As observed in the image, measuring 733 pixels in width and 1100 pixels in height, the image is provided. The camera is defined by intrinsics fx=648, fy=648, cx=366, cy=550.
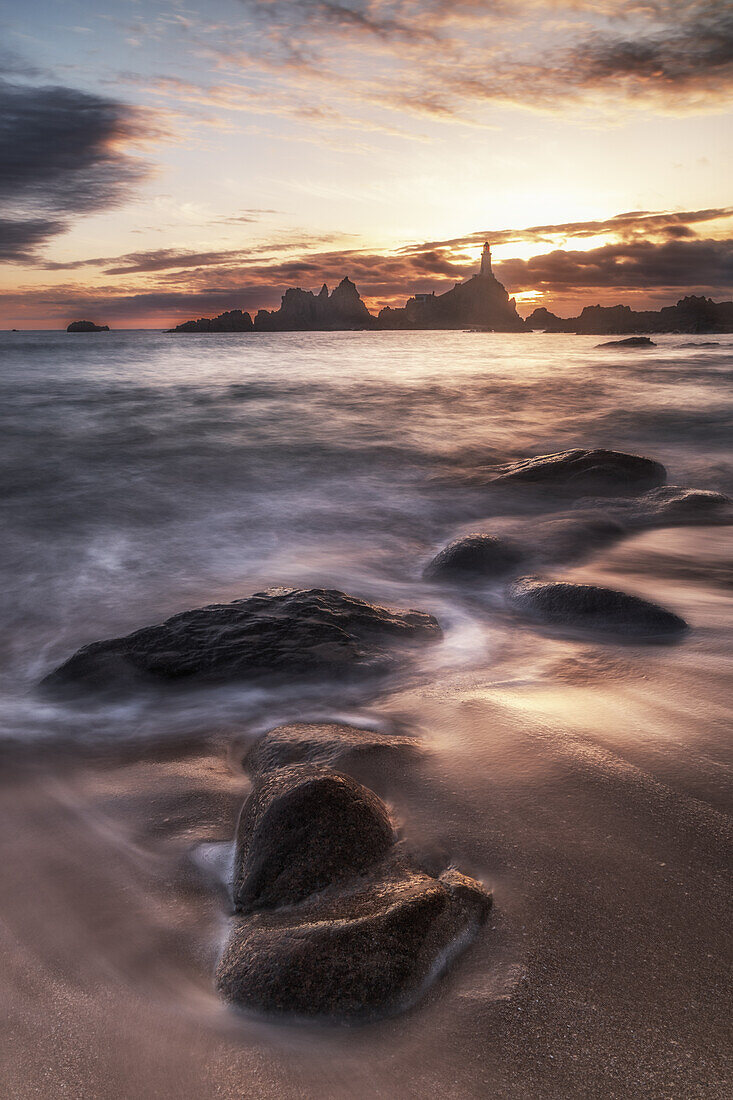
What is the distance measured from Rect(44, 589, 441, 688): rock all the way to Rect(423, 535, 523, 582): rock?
144 centimetres

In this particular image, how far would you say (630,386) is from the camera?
64.3ft

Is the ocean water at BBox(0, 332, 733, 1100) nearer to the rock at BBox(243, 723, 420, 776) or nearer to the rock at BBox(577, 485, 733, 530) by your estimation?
the rock at BBox(243, 723, 420, 776)

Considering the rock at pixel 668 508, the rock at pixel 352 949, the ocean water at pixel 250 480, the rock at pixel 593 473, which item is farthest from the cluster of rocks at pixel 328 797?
the rock at pixel 593 473

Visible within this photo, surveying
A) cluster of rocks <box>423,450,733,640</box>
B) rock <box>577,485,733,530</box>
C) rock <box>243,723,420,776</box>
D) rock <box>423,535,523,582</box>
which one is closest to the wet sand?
rock <box>243,723,420,776</box>

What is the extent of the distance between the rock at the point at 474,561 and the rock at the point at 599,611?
35.7 inches

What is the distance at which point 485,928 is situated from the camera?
5.88ft

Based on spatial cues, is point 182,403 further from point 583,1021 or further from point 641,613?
point 583,1021

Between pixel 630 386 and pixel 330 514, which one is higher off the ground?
pixel 630 386

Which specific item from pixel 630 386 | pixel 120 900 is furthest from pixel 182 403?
pixel 120 900

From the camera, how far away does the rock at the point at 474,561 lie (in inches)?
217

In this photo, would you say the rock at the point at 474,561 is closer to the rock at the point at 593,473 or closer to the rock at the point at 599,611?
the rock at the point at 599,611

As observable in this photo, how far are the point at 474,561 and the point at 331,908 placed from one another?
13.2ft

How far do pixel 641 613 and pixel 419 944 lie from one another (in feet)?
9.51

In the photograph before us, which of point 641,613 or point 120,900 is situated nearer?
point 120,900
